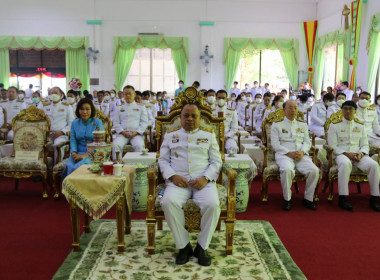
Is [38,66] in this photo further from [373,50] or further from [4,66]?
[373,50]

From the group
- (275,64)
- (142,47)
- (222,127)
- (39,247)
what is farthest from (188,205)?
(275,64)

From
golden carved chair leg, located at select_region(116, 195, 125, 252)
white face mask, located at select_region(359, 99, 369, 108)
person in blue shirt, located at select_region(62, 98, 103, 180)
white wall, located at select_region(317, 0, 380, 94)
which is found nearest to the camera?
golden carved chair leg, located at select_region(116, 195, 125, 252)

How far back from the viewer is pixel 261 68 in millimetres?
15492

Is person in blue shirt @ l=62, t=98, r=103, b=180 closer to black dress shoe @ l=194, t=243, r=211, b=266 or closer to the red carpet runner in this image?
the red carpet runner

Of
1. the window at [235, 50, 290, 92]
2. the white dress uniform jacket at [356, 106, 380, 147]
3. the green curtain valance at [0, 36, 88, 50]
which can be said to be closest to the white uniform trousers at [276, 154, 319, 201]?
the white dress uniform jacket at [356, 106, 380, 147]

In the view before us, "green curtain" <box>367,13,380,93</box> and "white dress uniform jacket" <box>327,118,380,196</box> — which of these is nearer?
"white dress uniform jacket" <box>327,118,380,196</box>

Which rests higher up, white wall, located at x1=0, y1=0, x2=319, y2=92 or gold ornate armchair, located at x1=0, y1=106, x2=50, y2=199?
white wall, located at x1=0, y1=0, x2=319, y2=92

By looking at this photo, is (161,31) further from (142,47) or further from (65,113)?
(65,113)

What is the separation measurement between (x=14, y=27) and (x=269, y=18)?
9430 millimetres

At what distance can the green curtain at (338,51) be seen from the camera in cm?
1152

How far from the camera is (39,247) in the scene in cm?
333

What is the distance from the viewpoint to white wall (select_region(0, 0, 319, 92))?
14.4 m

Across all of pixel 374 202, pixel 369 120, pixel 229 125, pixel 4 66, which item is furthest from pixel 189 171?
pixel 4 66

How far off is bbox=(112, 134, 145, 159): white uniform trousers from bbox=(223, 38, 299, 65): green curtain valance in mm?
9662
